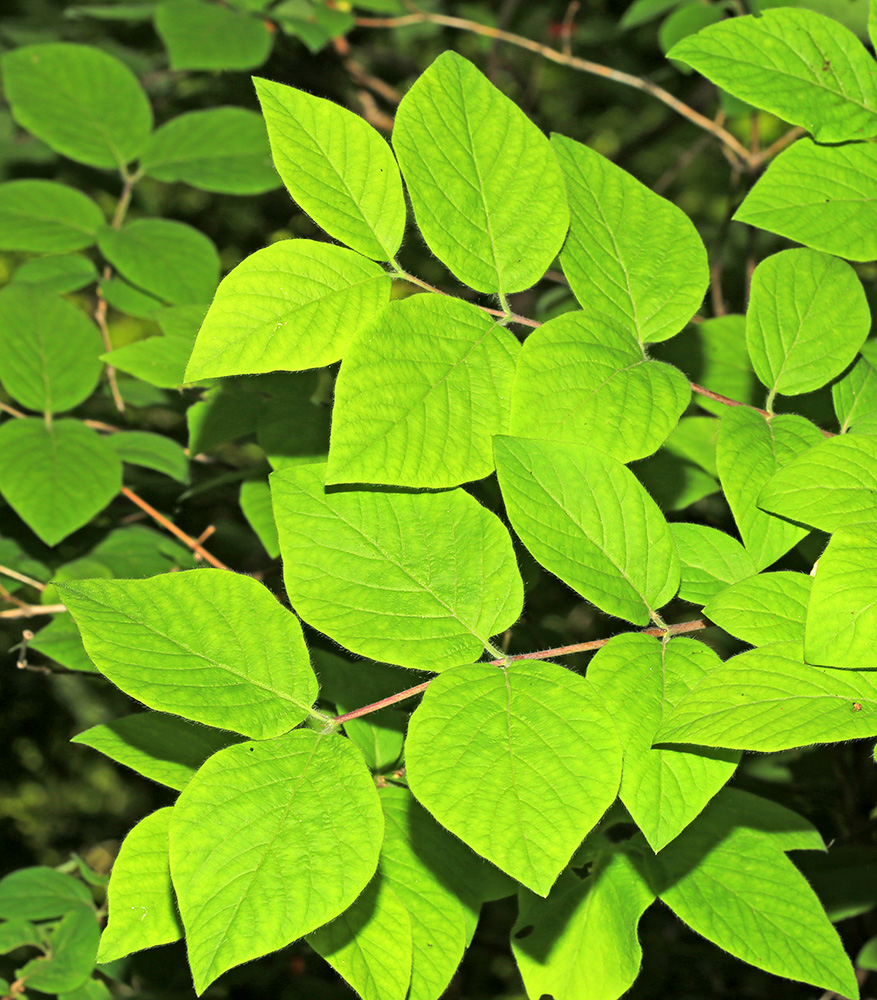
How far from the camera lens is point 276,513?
0.90 m

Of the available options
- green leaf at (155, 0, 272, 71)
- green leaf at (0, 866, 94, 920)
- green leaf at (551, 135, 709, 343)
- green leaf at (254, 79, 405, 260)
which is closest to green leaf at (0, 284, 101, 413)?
green leaf at (155, 0, 272, 71)

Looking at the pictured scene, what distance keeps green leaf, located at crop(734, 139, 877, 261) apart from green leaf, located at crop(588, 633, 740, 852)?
511 millimetres

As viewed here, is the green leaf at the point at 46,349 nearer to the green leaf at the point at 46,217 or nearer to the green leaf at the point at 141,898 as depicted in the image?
the green leaf at the point at 46,217

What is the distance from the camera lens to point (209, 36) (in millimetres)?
2188

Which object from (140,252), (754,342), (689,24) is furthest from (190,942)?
(689,24)

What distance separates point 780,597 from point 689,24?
6.01ft

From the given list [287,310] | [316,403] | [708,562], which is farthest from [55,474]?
[708,562]

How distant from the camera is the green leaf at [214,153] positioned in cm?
194

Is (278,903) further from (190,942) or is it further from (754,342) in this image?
(754,342)

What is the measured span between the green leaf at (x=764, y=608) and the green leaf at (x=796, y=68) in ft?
1.82

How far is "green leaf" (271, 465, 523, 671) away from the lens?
0.88 m

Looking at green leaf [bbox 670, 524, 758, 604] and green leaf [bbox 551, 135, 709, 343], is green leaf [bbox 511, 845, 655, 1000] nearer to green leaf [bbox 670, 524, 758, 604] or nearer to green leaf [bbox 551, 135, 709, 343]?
green leaf [bbox 670, 524, 758, 604]

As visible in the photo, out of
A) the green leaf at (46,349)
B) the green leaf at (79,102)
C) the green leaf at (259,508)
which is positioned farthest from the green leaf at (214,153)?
the green leaf at (259,508)

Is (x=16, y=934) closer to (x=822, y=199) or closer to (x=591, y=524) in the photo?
(x=591, y=524)
